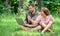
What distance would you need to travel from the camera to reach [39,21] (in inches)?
345

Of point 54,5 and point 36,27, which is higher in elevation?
point 36,27

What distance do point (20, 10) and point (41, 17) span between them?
303 inches

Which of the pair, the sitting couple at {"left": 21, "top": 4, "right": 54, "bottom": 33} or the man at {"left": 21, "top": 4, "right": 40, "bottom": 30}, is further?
the man at {"left": 21, "top": 4, "right": 40, "bottom": 30}

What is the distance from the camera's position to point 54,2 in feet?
69.8

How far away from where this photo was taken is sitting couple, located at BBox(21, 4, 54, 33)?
8.57 m

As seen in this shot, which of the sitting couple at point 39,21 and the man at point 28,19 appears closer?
the sitting couple at point 39,21

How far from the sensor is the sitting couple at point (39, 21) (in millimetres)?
8570

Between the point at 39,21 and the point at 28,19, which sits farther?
the point at 28,19

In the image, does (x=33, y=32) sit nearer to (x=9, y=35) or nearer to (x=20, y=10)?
(x=9, y=35)

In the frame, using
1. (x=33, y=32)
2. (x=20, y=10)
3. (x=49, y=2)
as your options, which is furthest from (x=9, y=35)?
(x=49, y=2)

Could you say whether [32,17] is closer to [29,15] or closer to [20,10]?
[29,15]

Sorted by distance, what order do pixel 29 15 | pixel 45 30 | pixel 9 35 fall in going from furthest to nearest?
1. pixel 29 15
2. pixel 45 30
3. pixel 9 35

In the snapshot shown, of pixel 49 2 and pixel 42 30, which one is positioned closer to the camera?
pixel 42 30

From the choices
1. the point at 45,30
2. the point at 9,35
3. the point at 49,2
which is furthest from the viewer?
the point at 49,2
